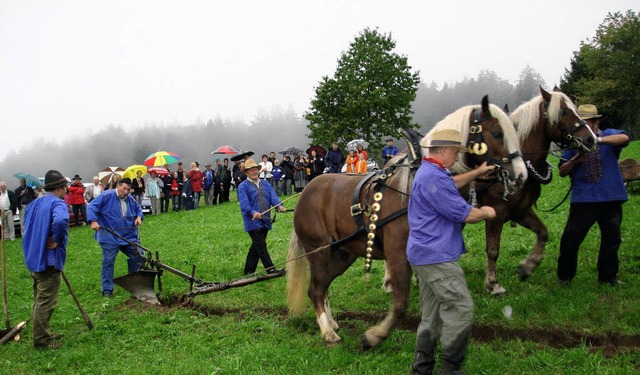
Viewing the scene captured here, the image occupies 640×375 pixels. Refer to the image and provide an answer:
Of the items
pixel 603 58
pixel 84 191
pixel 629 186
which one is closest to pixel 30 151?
pixel 84 191

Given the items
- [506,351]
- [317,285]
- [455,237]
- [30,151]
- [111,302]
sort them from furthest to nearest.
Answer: [30,151]
[111,302]
[317,285]
[506,351]
[455,237]

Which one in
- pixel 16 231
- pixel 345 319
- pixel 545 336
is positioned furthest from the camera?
pixel 16 231

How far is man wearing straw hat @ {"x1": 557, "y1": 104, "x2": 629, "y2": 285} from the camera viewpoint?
5.96 meters

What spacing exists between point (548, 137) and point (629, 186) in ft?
24.8

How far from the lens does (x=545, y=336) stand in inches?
196

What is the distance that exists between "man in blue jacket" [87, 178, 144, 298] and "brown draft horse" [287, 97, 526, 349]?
4004 mm

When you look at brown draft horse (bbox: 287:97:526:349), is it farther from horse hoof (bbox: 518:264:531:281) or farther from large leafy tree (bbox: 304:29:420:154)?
large leafy tree (bbox: 304:29:420:154)

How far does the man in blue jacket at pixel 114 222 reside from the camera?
8.83m

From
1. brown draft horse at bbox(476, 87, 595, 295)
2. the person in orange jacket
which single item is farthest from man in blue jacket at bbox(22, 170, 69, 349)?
the person in orange jacket

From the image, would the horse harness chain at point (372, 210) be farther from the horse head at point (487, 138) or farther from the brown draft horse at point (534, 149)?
the brown draft horse at point (534, 149)

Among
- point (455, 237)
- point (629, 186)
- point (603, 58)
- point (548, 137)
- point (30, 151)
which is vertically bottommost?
point (30, 151)

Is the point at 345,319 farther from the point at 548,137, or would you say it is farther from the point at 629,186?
the point at 629,186

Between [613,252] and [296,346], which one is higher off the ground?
[613,252]

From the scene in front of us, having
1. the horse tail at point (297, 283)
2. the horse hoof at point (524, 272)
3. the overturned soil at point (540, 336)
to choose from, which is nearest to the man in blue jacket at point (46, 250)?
the overturned soil at point (540, 336)
